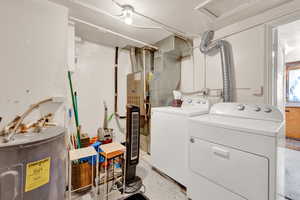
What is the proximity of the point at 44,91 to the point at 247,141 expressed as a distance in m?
2.10

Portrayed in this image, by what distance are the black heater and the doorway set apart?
163 centimetres

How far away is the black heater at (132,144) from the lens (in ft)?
5.82

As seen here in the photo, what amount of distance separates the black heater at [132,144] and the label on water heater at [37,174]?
1.10 metres

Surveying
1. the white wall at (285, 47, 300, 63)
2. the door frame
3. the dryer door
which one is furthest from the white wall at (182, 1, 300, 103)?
the white wall at (285, 47, 300, 63)

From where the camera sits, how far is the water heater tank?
596 millimetres

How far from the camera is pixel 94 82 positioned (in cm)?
286

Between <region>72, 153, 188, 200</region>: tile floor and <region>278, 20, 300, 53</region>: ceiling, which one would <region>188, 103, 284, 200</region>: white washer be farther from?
<region>278, 20, 300, 53</region>: ceiling

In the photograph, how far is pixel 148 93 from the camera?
2.81m

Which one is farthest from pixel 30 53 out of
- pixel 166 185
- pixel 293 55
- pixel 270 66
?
pixel 293 55

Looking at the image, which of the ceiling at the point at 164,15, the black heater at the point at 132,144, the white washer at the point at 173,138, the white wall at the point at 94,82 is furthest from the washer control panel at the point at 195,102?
the white wall at the point at 94,82

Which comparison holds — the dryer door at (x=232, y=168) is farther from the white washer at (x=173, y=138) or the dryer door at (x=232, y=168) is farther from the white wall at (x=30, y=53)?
the white wall at (x=30, y=53)

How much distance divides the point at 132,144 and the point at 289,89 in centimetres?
509

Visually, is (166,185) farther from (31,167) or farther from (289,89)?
(289,89)

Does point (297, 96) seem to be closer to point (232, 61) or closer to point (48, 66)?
point (232, 61)
